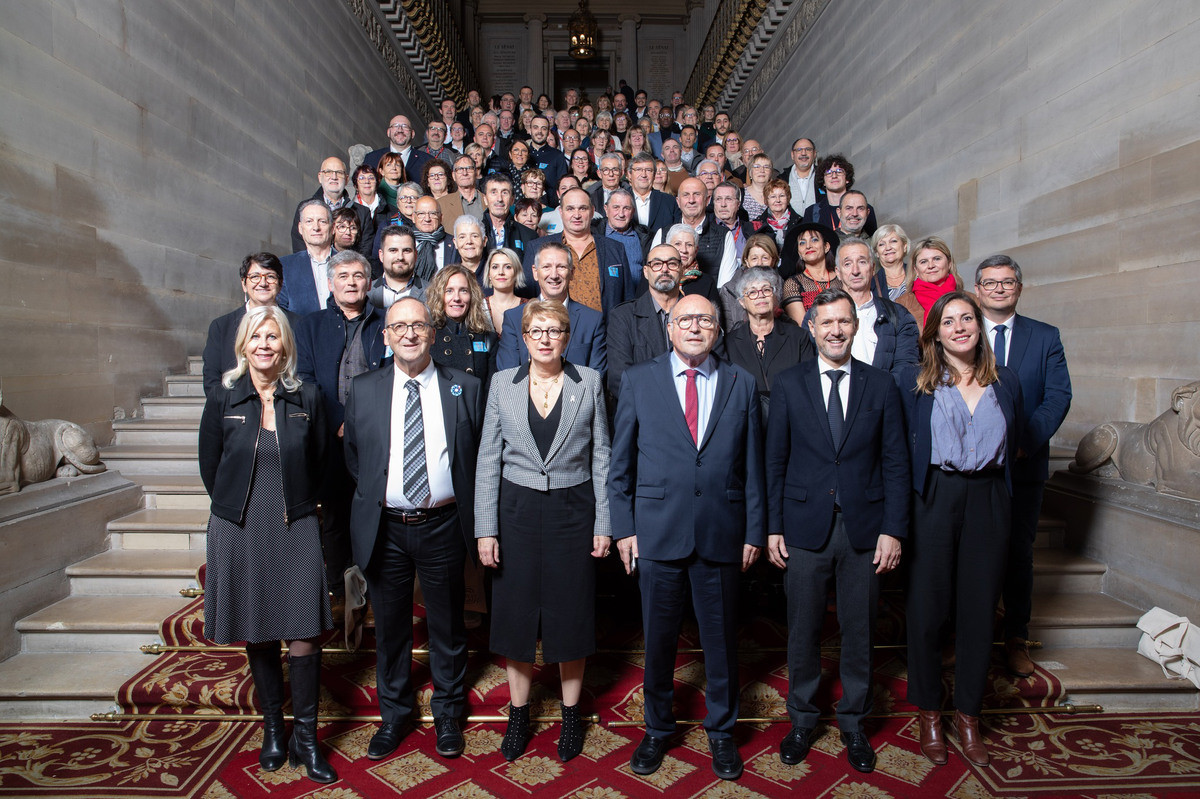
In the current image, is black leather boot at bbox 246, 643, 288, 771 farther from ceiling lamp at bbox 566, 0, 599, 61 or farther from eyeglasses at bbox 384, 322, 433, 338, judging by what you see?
ceiling lamp at bbox 566, 0, 599, 61

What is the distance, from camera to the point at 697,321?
269 cm

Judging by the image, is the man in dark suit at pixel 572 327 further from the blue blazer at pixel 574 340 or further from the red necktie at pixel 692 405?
the red necktie at pixel 692 405

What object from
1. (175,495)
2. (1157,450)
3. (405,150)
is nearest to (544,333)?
(175,495)

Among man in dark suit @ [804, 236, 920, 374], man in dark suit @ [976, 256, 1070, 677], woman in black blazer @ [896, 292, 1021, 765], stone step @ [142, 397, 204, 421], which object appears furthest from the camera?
stone step @ [142, 397, 204, 421]

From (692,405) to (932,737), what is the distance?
64.7 inches

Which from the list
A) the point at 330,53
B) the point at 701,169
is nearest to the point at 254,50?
the point at 330,53

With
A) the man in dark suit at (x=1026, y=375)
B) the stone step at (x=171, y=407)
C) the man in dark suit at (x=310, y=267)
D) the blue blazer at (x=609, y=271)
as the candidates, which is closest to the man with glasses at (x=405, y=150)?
the man in dark suit at (x=310, y=267)

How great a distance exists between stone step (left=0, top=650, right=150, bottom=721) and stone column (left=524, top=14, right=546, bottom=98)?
20.2 meters

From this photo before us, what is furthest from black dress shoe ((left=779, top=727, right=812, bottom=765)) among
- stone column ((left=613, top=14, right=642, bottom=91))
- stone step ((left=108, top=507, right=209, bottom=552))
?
stone column ((left=613, top=14, right=642, bottom=91))

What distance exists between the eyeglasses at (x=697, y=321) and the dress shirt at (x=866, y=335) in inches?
42.1

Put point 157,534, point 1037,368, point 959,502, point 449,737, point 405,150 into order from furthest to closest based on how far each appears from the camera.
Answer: point 405,150 < point 157,534 < point 1037,368 < point 449,737 < point 959,502

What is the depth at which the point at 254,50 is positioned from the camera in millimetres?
7316

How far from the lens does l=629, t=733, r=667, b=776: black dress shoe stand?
273cm

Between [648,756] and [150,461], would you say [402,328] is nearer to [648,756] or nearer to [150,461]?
[648,756]
